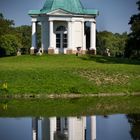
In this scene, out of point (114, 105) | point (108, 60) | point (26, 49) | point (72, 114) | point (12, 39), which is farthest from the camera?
point (26, 49)

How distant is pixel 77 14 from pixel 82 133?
47274mm

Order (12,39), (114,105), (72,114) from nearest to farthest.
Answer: (72,114) → (114,105) → (12,39)

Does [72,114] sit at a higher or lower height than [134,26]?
lower

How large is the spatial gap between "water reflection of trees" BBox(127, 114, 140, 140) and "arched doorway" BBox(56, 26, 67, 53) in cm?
4237

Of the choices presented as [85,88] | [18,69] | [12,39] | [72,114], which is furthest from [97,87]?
[12,39]

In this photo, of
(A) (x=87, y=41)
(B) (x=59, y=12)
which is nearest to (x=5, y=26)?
(A) (x=87, y=41)

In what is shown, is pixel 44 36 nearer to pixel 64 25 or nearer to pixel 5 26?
pixel 64 25

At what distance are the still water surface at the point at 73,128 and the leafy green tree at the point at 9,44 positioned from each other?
251 ft

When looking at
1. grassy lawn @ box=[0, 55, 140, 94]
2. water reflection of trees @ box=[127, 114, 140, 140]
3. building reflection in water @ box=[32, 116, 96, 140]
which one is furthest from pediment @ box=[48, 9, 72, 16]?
building reflection in water @ box=[32, 116, 96, 140]

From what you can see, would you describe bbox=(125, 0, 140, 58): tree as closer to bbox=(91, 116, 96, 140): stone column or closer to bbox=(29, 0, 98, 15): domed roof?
bbox=(29, 0, 98, 15): domed roof

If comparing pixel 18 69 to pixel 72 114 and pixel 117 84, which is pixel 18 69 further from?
pixel 72 114

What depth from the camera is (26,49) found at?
121m

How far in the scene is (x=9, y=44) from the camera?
341 feet

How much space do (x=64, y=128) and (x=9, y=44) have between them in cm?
8197
